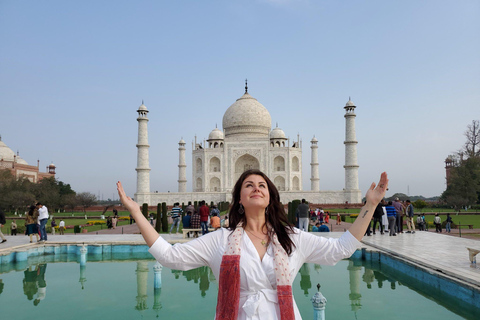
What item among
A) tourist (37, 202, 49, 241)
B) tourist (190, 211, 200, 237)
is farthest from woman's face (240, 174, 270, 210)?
tourist (37, 202, 49, 241)

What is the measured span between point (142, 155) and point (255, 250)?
29534 mm

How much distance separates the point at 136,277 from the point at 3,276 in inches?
93.1

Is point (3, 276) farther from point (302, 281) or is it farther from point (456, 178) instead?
point (456, 178)

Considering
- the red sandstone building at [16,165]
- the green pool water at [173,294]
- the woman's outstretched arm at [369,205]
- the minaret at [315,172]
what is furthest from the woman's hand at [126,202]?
the red sandstone building at [16,165]

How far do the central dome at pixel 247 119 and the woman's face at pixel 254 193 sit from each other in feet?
116

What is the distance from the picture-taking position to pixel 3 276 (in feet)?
22.7

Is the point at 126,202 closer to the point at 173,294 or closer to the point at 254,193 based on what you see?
the point at 254,193

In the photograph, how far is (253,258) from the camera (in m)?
1.64

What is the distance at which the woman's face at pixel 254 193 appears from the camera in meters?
1.75

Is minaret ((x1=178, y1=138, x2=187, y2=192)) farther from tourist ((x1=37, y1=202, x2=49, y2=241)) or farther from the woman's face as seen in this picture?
the woman's face

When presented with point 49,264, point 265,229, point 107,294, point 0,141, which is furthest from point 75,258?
point 0,141

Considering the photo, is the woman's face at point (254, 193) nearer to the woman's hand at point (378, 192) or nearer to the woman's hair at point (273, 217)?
the woman's hair at point (273, 217)

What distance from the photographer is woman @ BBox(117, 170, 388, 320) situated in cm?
160

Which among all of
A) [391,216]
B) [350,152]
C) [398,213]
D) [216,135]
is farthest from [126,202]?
[216,135]
